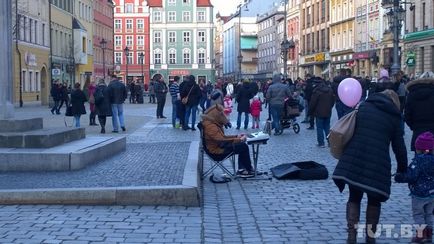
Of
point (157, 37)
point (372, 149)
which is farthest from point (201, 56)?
point (372, 149)

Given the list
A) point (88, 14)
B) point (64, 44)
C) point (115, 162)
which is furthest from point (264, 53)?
point (115, 162)

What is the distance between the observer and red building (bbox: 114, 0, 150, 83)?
4786 inches

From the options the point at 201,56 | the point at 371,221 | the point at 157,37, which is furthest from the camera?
the point at 157,37

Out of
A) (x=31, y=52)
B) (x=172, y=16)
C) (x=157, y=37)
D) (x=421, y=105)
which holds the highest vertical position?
(x=172, y=16)

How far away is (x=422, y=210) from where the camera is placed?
25.2 ft

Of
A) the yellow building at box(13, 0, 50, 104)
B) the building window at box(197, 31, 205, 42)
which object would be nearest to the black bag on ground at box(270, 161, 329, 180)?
the yellow building at box(13, 0, 50, 104)

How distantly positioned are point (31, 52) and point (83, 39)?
20.5 meters

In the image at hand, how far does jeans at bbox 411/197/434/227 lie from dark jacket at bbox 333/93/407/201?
634 mm

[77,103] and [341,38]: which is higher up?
[341,38]

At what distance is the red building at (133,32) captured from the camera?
122 meters

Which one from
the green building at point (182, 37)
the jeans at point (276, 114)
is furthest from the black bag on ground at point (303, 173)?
the green building at point (182, 37)

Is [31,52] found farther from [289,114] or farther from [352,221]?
[352,221]

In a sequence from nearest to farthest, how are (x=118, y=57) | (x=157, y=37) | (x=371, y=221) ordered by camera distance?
(x=371, y=221) < (x=157, y=37) < (x=118, y=57)

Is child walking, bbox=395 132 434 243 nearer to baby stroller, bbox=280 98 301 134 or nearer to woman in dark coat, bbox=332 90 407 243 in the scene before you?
woman in dark coat, bbox=332 90 407 243
